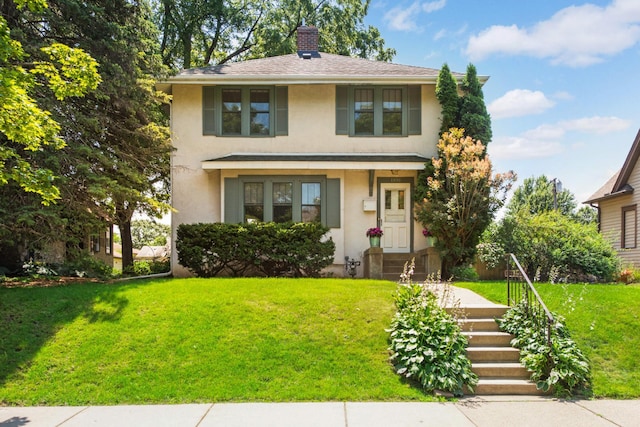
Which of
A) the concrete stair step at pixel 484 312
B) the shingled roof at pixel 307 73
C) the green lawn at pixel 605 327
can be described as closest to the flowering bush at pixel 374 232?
the green lawn at pixel 605 327

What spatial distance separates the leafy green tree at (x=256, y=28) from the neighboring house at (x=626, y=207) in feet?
43.7

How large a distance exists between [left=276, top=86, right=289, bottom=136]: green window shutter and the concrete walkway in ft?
30.9

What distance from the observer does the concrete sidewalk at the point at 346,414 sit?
4805mm

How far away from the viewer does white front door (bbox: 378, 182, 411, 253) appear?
43.4 feet

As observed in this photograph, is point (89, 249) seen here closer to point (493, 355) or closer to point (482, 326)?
point (482, 326)

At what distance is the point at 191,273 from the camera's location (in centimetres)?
1274

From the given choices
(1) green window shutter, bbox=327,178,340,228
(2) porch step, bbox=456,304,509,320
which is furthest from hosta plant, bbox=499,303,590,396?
(1) green window shutter, bbox=327,178,340,228

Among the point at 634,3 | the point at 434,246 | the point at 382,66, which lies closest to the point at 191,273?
the point at 434,246

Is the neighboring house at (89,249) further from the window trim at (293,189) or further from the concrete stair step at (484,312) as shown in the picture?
the concrete stair step at (484,312)

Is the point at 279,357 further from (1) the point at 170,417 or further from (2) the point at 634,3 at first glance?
(2) the point at 634,3

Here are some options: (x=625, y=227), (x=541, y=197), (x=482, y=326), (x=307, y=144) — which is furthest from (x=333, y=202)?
(x=541, y=197)

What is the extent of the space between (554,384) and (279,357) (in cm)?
375

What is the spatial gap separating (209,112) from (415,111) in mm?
6380

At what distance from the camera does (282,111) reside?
1341cm
